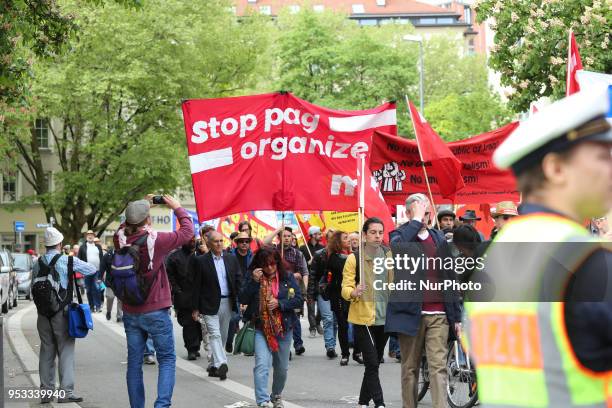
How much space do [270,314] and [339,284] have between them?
4.36m

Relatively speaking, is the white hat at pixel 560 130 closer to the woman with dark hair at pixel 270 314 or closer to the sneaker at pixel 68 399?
the woman with dark hair at pixel 270 314

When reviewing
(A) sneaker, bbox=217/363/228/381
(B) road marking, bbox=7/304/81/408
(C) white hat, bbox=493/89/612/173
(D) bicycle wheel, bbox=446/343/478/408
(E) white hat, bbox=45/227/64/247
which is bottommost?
(B) road marking, bbox=7/304/81/408

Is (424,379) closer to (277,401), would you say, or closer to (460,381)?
(460,381)

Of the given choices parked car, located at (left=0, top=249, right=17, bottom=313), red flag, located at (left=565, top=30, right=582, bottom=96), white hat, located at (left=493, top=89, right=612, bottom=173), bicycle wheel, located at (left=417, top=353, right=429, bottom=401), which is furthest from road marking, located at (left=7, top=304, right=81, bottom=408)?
white hat, located at (left=493, top=89, right=612, bottom=173)

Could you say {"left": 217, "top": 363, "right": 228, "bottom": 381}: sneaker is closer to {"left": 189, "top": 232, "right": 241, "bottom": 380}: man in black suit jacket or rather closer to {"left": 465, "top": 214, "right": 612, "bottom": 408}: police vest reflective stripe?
{"left": 189, "top": 232, "right": 241, "bottom": 380}: man in black suit jacket

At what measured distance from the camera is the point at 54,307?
10734 millimetres

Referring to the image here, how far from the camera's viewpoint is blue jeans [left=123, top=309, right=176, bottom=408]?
29.5ft

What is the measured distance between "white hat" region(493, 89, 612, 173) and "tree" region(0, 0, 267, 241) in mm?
37336

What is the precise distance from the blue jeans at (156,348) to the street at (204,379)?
5.87ft

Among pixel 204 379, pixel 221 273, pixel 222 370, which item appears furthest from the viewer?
pixel 221 273

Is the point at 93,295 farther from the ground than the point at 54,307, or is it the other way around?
the point at 54,307

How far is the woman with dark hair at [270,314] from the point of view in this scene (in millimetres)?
10367

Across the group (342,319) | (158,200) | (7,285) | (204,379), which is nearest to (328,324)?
(342,319)

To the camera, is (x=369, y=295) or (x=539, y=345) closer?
(x=539, y=345)
